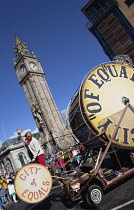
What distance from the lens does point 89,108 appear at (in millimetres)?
5887

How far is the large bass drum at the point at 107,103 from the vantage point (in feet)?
19.3

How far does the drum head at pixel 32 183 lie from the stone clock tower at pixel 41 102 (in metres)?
35.7

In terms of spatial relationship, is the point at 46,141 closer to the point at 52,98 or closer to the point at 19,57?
the point at 52,98

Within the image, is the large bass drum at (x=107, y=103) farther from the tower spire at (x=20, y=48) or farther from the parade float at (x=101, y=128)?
the tower spire at (x=20, y=48)

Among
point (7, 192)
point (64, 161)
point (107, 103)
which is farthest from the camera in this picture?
point (7, 192)

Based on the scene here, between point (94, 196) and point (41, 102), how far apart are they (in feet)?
138

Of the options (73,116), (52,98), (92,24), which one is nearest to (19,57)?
(52,98)

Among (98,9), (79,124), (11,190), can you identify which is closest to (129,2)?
(98,9)

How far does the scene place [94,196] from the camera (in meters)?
5.21

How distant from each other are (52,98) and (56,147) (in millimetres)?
16028

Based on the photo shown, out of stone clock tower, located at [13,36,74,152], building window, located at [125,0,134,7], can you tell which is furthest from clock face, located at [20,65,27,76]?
building window, located at [125,0,134,7]

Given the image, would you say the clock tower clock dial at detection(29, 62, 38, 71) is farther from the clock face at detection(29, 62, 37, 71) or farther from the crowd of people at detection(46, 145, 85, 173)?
the crowd of people at detection(46, 145, 85, 173)

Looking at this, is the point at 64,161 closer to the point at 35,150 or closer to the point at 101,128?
the point at 35,150

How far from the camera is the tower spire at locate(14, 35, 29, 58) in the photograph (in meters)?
53.6
